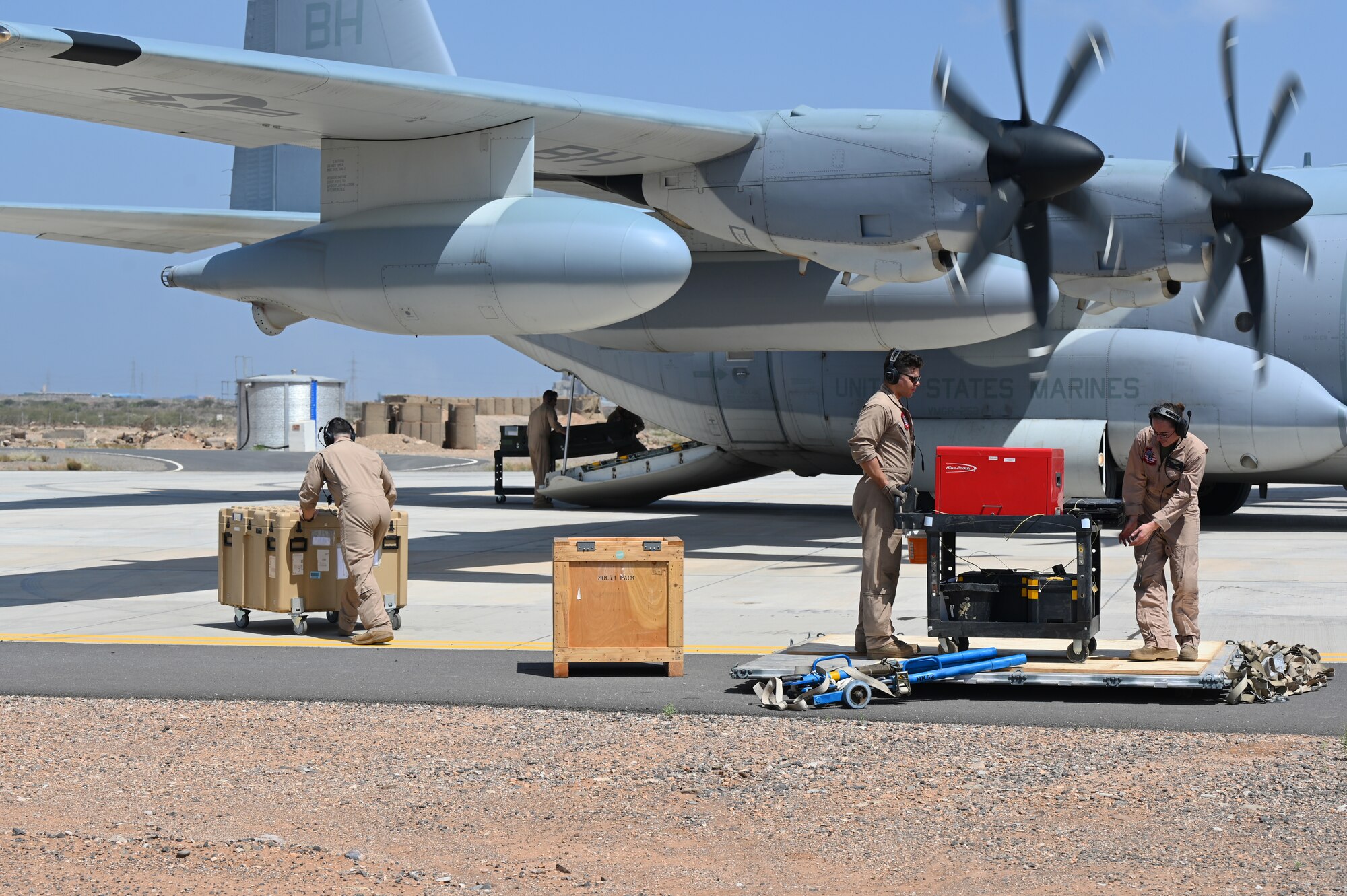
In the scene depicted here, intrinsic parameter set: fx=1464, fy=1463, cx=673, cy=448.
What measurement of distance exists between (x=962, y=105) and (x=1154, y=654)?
237 inches

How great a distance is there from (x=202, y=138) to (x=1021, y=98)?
7.80 meters

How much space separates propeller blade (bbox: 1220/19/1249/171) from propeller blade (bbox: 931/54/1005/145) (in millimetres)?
2602

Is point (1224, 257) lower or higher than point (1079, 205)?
lower

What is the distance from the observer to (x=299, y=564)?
418 inches

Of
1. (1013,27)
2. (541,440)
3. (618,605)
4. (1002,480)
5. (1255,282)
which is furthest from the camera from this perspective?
(541,440)

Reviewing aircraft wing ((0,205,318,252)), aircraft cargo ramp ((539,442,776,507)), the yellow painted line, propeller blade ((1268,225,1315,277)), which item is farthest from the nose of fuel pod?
aircraft cargo ramp ((539,442,776,507))

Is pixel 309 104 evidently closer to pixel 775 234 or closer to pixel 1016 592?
pixel 775 234

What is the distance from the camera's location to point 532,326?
1320 centimetres

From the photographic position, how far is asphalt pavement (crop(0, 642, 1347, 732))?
24.6 feet

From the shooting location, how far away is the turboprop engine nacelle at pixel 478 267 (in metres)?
12.6

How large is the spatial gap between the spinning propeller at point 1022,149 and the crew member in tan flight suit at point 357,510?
5458 millimetres

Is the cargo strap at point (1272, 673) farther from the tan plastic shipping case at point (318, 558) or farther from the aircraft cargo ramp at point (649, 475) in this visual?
the aircraft cargo ramp at point (649, 475)

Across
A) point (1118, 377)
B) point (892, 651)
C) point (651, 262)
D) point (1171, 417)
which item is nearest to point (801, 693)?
point (892, 651)

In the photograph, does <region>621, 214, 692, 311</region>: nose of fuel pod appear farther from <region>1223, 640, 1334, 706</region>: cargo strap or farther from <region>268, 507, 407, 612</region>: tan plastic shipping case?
<region>1223, 640, 1334, 706</region>: cargo strap
